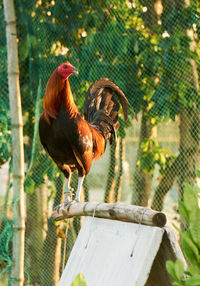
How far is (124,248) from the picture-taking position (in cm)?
165

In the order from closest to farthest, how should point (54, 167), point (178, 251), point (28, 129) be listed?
point (178, 251)
point (54, 167)
point (28, 129)

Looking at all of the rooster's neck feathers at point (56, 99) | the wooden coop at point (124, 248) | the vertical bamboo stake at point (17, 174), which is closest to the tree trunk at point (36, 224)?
the vertical bamboo stake at point (17, 174)

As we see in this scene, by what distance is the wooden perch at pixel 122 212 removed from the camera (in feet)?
5.10

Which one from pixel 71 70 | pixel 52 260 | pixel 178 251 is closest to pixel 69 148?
pixel 71 70

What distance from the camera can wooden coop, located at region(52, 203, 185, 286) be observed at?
1513mm

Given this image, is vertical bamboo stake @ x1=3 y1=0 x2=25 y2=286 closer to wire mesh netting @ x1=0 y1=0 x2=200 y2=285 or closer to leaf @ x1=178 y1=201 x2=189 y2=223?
wire mesh netting @ x1=0 y1=0 x2=200 y2=285

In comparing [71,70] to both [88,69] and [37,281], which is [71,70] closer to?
[88,69]

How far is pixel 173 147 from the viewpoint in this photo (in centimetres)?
340

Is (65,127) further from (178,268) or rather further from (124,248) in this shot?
(178,268)

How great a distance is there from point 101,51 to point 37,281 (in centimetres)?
197

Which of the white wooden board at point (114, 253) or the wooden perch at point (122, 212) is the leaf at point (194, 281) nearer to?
the white wooden board at point (114, 253)

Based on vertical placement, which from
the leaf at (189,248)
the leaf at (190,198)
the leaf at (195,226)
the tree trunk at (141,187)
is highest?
the tree trunk at (141,187)

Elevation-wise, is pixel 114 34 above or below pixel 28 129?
above

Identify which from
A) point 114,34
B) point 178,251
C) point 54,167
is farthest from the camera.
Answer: point 54,167
